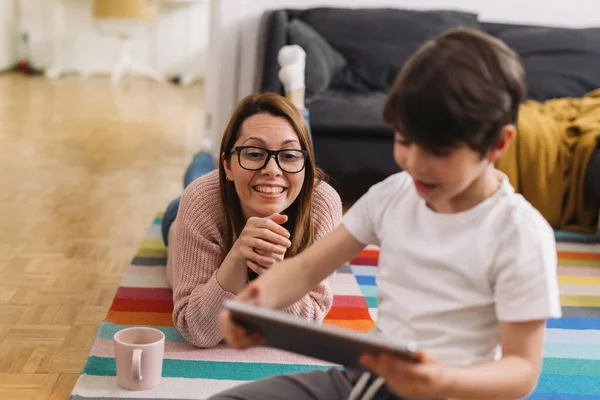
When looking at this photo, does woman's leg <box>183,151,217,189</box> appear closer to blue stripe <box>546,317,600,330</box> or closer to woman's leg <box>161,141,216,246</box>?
woman's leg <box>161,141,216,246</box>

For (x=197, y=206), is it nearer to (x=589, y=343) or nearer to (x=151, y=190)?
(x=589, y=343)

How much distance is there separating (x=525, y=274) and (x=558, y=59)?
265 centimetres

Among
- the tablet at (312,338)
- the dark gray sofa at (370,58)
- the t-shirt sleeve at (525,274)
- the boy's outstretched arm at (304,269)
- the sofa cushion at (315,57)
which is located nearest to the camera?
the tablet at (312,338)

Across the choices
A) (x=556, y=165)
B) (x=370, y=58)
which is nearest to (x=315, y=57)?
(x=370, y=58)

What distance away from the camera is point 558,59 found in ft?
10.7

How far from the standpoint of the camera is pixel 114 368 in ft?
4.97

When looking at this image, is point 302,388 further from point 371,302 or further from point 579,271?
point 579,271

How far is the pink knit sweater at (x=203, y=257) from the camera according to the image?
1559mm

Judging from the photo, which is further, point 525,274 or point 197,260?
point 197,260

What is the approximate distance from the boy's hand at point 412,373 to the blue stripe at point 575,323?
1.27 metres

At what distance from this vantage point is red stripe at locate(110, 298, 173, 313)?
184cm

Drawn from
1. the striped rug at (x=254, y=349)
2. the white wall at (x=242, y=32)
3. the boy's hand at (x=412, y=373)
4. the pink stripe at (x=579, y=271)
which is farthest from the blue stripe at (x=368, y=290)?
the white wall at (x=242, y=32)

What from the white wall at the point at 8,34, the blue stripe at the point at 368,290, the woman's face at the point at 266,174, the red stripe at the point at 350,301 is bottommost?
the white wall at the point at 8,34

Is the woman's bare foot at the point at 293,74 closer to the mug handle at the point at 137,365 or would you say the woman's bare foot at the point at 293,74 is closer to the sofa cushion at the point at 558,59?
the sofa cushion at the point at 558,59
